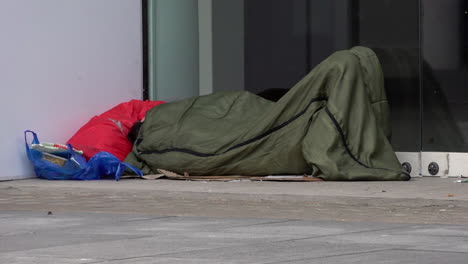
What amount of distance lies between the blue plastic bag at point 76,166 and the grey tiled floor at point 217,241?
218cm

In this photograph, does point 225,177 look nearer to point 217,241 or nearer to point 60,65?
point 60,65

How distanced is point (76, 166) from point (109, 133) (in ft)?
1.83

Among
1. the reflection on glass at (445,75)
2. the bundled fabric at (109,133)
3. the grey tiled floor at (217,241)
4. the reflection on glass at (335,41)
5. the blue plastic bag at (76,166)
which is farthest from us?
the bundled fabric at (109,133)

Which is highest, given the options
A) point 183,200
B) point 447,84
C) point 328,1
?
point 328,1

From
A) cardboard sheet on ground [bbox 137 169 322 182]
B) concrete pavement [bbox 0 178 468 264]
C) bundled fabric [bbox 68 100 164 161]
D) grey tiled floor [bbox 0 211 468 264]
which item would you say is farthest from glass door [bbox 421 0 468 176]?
grey tiled floor [bbox 0 211 468 264]

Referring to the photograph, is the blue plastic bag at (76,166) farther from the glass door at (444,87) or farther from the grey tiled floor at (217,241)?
the glass door at (444,87)

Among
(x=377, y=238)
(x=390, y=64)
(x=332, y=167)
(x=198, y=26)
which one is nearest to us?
(x=377, y=238)

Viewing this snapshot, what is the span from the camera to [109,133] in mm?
10289

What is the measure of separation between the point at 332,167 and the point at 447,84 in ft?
4.10

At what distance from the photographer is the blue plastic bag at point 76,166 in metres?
9.83

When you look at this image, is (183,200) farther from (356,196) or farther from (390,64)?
(390,64)

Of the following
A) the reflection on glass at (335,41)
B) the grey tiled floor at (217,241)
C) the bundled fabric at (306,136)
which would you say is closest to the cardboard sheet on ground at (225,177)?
the bundled fabric at (306,136)

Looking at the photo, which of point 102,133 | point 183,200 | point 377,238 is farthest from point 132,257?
point 102,133

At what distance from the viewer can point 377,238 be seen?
6387mm
